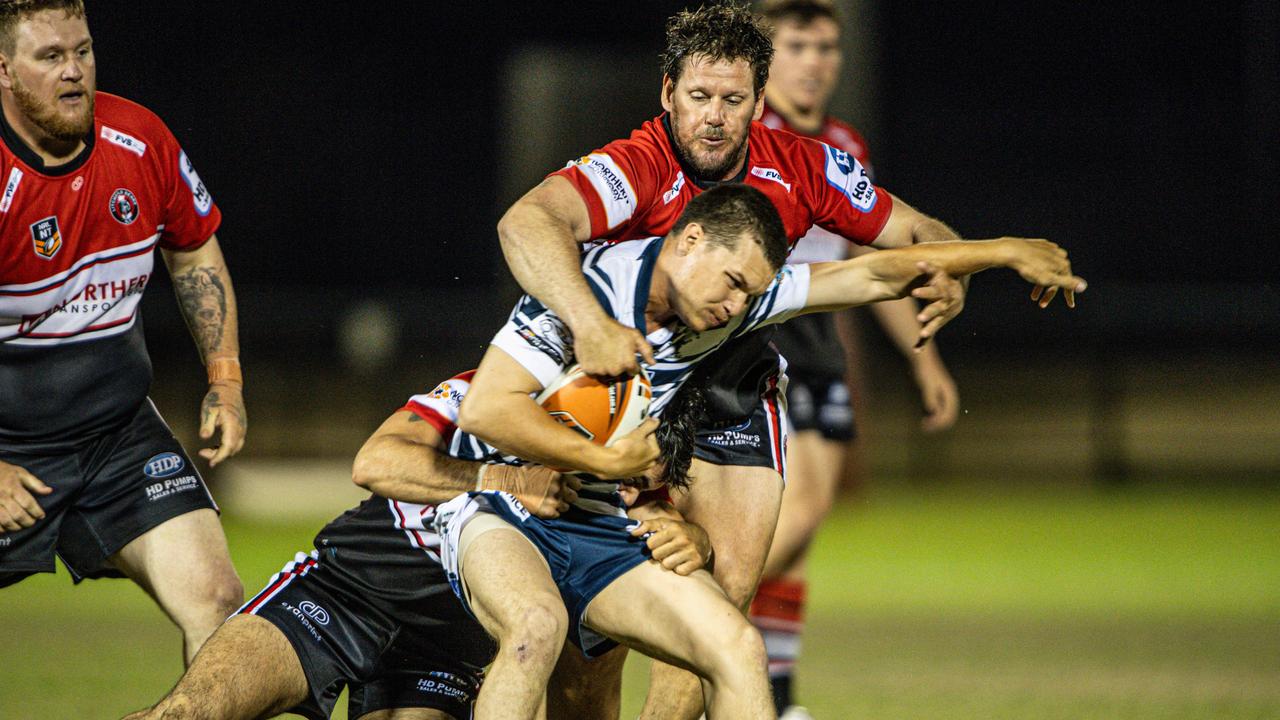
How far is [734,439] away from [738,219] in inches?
40.5

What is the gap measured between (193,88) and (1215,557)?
46.6ft

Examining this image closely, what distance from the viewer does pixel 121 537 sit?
4762 millimetres

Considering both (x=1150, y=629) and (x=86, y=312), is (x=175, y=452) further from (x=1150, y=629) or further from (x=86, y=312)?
(x=1150, y=629)

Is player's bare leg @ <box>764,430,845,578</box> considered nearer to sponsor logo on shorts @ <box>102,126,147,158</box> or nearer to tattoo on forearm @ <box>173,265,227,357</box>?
tattoo on forearm @ <box>173,265,227,357</box>

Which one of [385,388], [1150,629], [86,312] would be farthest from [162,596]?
[385,388]

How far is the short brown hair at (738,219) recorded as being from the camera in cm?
416

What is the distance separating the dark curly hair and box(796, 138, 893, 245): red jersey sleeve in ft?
2.48

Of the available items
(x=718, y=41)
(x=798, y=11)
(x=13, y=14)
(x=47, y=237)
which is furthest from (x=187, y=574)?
(x=798, y=11)

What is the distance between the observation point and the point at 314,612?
4.64 meters

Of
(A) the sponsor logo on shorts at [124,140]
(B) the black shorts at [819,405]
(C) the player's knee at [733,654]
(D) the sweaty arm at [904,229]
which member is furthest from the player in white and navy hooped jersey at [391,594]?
(B) the black shorts at [819,405]

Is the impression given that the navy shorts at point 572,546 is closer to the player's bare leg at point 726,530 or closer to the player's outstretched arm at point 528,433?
the player's outstretched arm at point 528,433

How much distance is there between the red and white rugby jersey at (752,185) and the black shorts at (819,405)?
1340 millimetres

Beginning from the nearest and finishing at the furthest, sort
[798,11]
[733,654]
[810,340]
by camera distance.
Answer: [733,654] → [810,340] → [798,11]

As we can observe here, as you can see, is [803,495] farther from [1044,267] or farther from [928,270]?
[1044,267]
